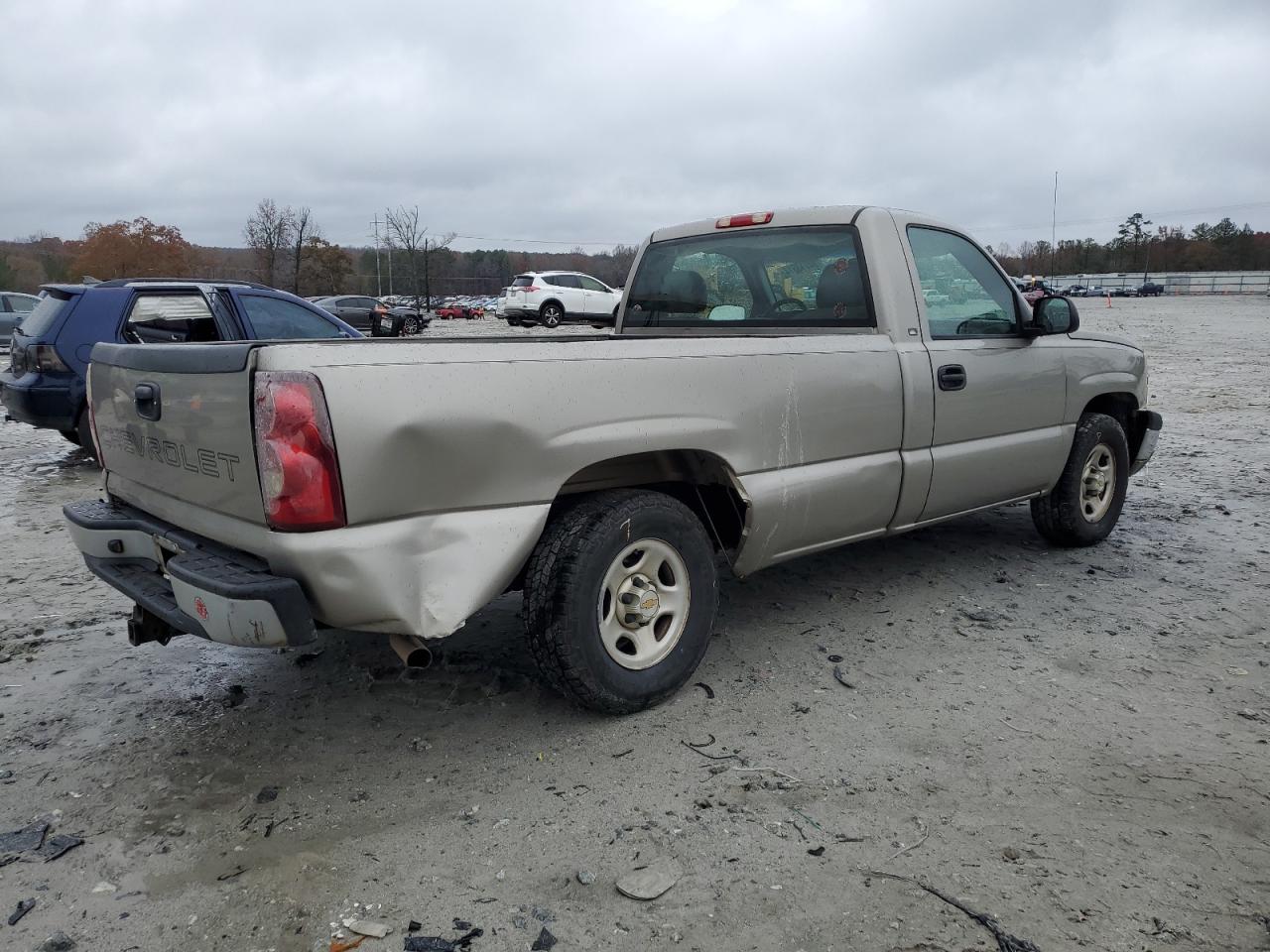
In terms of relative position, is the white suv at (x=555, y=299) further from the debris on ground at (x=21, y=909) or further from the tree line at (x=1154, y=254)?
the tree line at (x=1154, y=254)

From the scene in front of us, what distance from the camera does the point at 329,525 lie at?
2648mm

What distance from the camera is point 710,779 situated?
118 inches

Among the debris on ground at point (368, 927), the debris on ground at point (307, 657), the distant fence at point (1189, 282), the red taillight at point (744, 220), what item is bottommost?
the debris on ground at point (368, 927)

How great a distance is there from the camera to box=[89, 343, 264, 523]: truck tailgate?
2691 mm

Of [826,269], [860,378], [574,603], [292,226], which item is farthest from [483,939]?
[292,226]

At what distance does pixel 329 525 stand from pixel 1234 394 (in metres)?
13.4

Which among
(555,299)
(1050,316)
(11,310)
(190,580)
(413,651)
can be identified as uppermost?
(555,299)

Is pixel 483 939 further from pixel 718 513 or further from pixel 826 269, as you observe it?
pixel 826 269

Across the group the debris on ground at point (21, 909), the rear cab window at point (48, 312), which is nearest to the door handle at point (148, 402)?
the debris on ground at point (21, 909)

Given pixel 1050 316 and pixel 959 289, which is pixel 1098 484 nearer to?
pixel 1050 316

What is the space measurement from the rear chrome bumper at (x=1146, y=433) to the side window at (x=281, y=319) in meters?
6.58

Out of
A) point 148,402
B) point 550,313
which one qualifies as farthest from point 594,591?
point 550,313

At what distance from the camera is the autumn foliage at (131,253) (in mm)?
59094

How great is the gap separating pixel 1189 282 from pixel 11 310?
97350 mm
